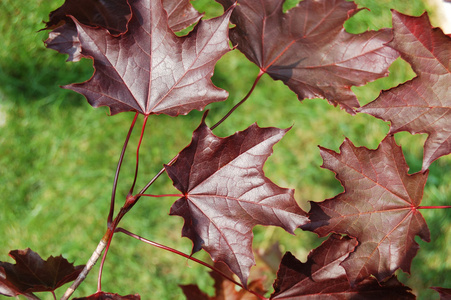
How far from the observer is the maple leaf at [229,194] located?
3.47 ft

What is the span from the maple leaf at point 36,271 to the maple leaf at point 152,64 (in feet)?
1.39

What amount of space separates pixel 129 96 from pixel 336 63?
564 mm

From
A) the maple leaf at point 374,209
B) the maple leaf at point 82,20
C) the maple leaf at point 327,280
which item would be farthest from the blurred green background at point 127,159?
the maple leaf at point 82,20

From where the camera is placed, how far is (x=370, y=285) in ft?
3.72

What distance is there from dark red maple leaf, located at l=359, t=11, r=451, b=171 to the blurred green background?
1.72m

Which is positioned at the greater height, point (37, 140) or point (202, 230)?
point (202, 230)

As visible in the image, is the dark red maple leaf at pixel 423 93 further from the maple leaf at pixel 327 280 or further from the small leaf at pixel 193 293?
the small leaf at pixel 193 293

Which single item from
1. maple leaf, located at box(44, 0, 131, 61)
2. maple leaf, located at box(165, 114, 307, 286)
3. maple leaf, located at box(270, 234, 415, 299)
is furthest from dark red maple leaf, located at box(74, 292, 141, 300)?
maple leaf, located at box(44, 0, 131, 61)

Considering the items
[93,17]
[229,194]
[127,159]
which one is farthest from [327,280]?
[127,159]

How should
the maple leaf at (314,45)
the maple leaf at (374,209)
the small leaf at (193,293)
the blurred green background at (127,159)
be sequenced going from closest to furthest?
the maple leaf at (374,209) < the maple leaf at (314,45) < the small leaf at (193,293) < the blurred green background at (127,159)

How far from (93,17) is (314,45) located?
0.62 metres

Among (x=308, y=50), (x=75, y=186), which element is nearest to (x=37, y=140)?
(x=75, y=186)

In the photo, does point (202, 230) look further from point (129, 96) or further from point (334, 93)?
point (334, 93)

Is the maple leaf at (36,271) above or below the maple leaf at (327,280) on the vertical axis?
below
